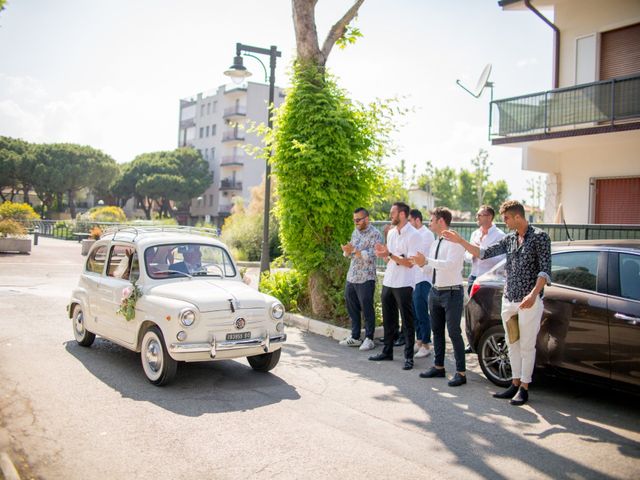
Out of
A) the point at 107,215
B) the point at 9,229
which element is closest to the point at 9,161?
the point at 107,215

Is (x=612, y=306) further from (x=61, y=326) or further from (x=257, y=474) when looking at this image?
(x=61, y=326)

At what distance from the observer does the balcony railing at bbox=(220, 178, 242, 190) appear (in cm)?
8081

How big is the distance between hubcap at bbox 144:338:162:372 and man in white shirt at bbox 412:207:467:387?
3.24m

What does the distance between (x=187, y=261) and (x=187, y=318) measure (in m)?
1.50

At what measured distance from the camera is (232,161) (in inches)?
3177

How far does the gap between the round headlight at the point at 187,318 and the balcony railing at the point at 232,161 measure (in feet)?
244

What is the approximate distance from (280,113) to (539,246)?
660 centimetres

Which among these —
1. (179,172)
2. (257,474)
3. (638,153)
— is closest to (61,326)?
(257,474)

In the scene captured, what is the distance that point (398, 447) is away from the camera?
16.5ft

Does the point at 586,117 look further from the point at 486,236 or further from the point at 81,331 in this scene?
the point at 81,331

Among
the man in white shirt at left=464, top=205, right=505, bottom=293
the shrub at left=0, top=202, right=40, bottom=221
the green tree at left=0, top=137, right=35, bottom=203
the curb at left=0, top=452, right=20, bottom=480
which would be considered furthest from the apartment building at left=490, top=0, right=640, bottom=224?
the green tree at left=0, top=137, right=35, bottom=203

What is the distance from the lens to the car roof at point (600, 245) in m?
6.13

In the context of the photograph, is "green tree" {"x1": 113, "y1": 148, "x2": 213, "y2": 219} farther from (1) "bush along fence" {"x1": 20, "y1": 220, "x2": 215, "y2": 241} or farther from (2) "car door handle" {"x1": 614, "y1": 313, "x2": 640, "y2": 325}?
(2) "car door handle" {"x1": 614, "y1": 313, "x2": 640, "y2": 325}

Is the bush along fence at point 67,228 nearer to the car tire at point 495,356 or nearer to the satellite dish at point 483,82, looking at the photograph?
the satellite dish at point 483,82
